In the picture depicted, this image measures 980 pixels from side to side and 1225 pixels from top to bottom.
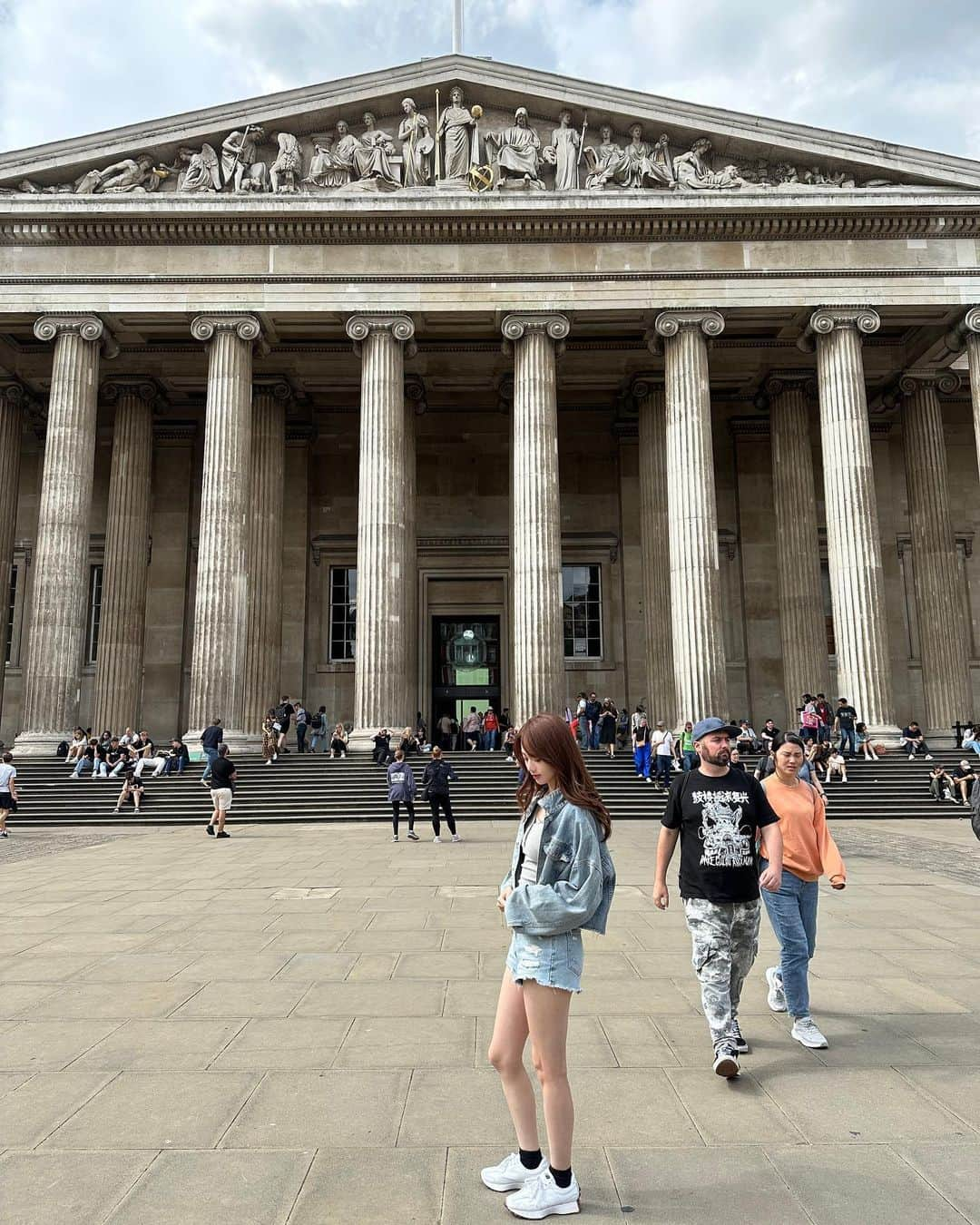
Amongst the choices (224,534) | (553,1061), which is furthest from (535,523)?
(553,1061)

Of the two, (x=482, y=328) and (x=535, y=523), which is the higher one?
(x=482, y=328)

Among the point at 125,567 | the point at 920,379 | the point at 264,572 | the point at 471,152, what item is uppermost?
the point at 471,152

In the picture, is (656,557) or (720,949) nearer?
(720,949)

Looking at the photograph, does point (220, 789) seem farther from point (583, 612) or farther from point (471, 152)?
point (471, 152)

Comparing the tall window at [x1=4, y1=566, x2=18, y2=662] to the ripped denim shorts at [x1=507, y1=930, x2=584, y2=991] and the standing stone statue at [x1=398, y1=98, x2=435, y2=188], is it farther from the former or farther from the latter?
the ripped denim shorts at [x1=507, y1=930, x2=584, y2=991]

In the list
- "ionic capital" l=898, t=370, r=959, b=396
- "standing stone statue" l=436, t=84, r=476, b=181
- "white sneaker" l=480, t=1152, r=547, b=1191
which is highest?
"standing stone statue" l=436, t=84, r=476, b=181

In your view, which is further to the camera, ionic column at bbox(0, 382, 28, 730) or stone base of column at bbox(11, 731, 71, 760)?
ionic column at bbox(0, 382, 28, 730)

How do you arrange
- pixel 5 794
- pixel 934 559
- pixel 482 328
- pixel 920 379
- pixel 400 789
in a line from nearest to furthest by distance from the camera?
pixel 400 789 → pixel 5 794 → pixel 482 328 → pixel 934 559 → pixel 920 379

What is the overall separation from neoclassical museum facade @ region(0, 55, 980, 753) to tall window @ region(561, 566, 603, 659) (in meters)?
3.57

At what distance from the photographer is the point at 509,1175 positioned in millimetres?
3365

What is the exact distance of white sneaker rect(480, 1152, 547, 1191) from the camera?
3334 millimetres

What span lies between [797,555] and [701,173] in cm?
1130

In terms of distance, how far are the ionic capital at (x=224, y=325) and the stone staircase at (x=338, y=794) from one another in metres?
11.4

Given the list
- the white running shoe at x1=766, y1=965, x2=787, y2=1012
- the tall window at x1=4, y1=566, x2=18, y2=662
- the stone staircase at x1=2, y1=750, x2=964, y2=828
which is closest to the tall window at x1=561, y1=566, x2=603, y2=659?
the stone staircase at x1=2, y1=750, x2=964, y2=828
